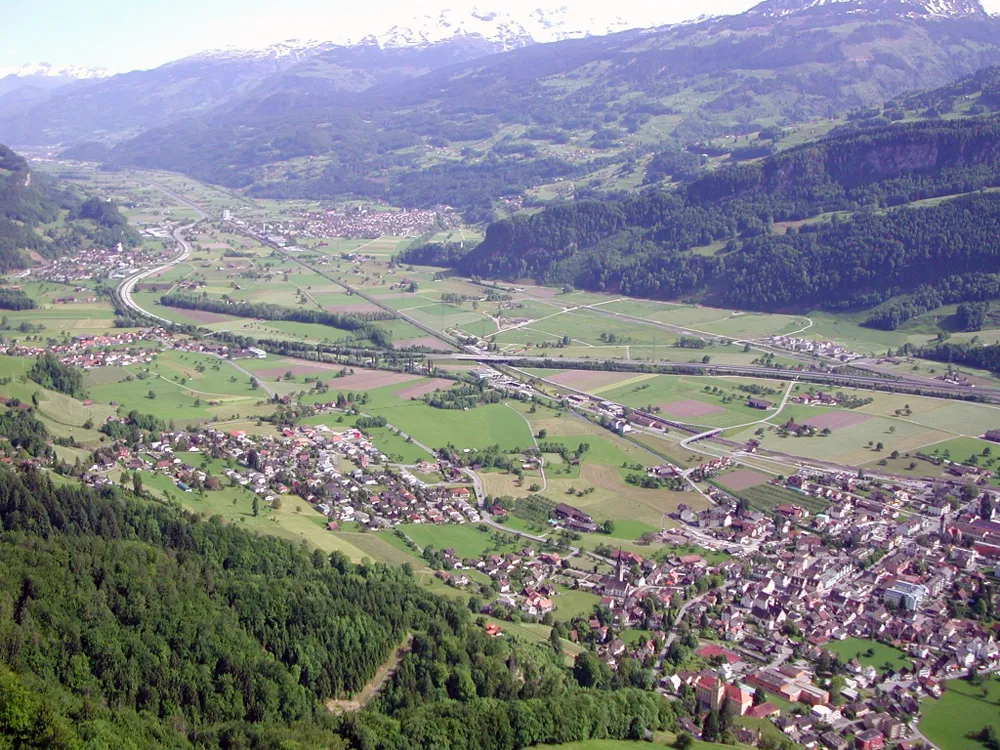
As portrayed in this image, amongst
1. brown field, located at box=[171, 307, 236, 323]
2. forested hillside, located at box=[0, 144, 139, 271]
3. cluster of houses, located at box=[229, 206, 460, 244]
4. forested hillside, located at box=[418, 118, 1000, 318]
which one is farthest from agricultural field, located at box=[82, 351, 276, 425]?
cluster of houses, located at box=[229, 206, 460, 244]

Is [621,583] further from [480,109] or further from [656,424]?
[480,109]

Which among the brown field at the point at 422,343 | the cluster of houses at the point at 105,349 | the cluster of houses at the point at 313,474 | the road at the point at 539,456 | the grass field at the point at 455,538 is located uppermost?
the cluster of houses at the point at 105,349

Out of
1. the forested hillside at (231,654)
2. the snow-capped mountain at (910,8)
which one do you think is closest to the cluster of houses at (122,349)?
the forested hillside at (231,654)

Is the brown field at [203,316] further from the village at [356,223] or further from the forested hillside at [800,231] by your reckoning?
the village at [356,223]

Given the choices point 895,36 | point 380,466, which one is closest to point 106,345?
point 380,466

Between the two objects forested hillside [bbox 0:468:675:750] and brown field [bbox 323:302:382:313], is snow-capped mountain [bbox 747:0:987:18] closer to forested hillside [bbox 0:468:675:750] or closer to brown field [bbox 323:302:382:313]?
brown field [bbox 323:302:382:313]

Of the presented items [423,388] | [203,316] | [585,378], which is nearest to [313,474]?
[423,388]
